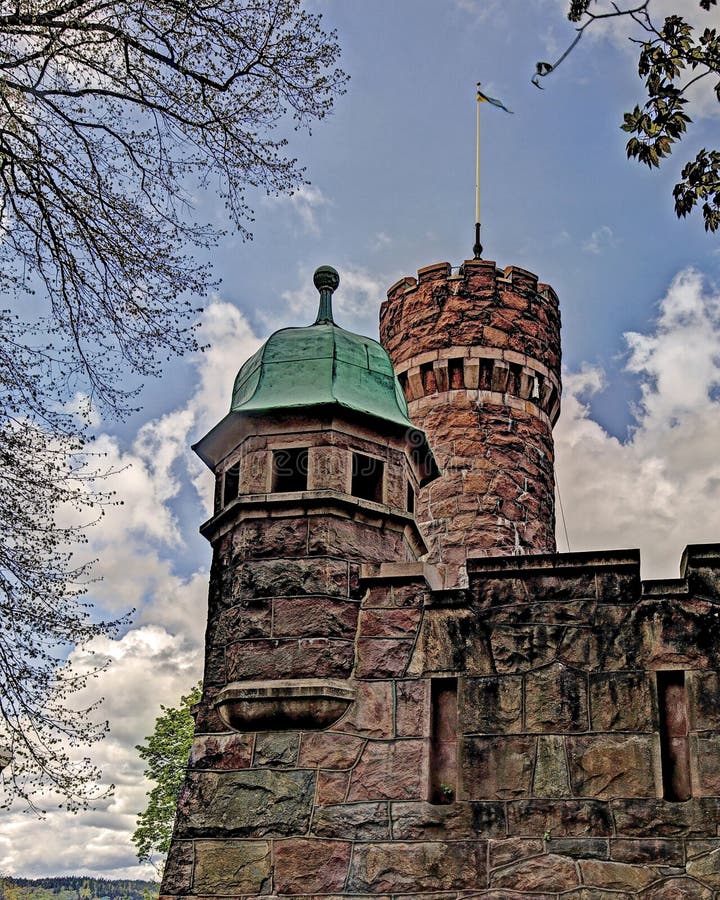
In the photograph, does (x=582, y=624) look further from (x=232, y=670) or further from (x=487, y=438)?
(x=487, y=438)

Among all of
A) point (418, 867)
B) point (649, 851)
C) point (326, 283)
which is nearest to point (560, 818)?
point (649, 851)

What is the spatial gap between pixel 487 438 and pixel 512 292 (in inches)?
90.3

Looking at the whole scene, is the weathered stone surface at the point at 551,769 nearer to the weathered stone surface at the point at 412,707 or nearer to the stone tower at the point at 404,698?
the stone tower at the point at 404,698

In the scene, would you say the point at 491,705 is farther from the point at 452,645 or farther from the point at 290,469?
the point at 290,469

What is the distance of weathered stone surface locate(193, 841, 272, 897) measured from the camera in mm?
8078

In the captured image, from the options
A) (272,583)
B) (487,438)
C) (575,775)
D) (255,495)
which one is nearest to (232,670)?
(272,583)

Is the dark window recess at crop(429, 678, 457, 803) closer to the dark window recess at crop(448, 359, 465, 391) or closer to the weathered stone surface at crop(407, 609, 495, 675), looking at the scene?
the weathered stone surface at crop(407, 609, 495, 675)

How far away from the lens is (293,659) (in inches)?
341

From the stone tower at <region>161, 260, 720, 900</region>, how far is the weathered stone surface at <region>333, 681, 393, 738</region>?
1cm

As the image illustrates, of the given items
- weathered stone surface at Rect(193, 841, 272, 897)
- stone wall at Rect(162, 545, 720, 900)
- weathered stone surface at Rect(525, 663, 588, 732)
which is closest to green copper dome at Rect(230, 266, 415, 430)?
stone wall at Rect(162, 545, 720, 900)

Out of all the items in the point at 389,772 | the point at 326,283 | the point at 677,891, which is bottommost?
the point at 677,891

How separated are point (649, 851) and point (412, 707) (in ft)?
6.04

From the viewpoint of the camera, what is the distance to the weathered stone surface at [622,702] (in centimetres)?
810

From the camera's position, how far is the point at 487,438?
15.7 m
